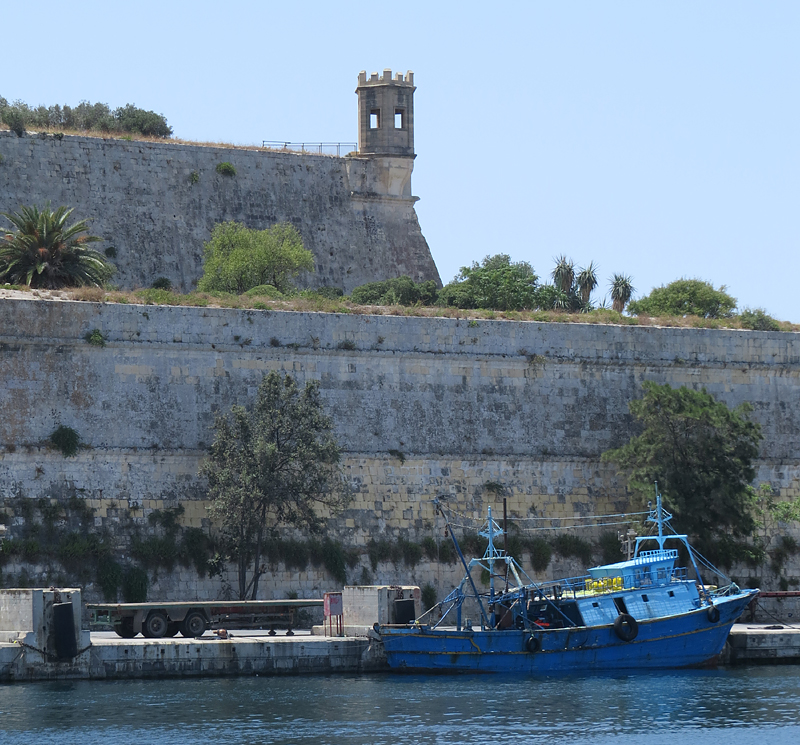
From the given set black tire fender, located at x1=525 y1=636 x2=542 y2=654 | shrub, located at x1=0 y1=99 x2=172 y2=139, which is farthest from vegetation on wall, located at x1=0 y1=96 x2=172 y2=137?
black tire fender, located at x1=525 y1=636 x2=542 y2=654

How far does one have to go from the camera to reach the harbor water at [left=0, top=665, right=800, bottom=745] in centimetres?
2625

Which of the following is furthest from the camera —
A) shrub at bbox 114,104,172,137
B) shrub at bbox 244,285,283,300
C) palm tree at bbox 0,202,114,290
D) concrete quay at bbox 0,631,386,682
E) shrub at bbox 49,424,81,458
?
shrub at bbox 114,104,172,137

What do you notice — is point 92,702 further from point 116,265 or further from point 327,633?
point 116,265

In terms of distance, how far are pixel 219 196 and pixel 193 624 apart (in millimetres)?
24255

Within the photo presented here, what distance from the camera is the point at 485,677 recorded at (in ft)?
108

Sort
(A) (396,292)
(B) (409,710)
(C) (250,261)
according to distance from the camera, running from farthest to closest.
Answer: (A) (396,292), (C) (250,261), (B) (409,710)

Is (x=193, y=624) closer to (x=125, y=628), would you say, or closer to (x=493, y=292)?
(x=125, y=628)

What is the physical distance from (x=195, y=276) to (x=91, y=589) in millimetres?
19381

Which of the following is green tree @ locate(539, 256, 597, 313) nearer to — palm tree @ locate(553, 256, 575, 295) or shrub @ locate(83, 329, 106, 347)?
palm tree @ locate(553, 256, 575, 295)

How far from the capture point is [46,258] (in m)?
42.1

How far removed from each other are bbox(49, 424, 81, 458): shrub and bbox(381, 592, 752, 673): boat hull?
907 cm

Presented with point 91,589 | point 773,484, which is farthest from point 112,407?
point 773,484

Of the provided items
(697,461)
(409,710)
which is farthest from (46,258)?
(409,710)

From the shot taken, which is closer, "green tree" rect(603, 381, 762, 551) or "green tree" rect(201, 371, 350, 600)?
"green tree" rect(201, 371, 350, 600)
